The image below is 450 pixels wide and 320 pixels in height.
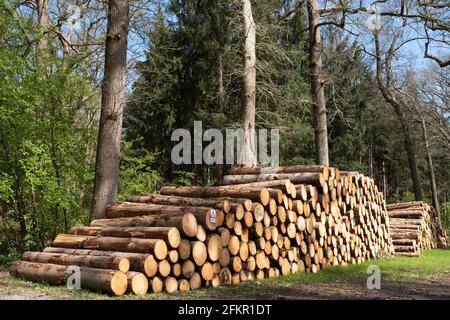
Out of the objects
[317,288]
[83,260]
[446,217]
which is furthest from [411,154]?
[83,260]

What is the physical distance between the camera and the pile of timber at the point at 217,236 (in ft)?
22.9

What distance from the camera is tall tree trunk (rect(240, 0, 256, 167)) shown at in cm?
1373

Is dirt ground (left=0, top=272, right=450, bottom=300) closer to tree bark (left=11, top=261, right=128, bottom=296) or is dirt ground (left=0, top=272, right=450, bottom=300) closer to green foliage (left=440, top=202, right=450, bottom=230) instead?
tree bark (left=11, top=261, right=128, bottom=296)

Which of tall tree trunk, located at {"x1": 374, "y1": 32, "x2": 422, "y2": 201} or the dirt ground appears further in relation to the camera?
tall tree trunk, located at {"x1": 374, "y1": 32, "x2": 422, "y2": 201}

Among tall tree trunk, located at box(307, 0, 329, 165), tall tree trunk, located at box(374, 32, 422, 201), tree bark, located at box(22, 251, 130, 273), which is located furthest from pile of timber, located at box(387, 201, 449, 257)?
tree bark, located at box(22, 251, 130, 273)

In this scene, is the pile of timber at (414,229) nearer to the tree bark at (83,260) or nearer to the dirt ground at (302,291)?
the dirt ground at (302,291)

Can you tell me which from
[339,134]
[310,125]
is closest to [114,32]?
[310,125]

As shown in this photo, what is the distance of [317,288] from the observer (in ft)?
26.6

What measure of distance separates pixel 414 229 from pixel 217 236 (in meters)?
12.4

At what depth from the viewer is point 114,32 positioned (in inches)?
383

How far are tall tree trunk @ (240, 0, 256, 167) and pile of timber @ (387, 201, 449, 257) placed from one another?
637cm

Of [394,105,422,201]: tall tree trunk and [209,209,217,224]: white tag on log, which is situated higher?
[394,105,422,201]: tall tree trunk

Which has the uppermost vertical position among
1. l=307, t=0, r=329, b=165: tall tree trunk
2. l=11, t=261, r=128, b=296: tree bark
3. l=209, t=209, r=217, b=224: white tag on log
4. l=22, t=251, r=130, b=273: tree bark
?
l=307, t=0, r=329, b=165: tall tree trunk
